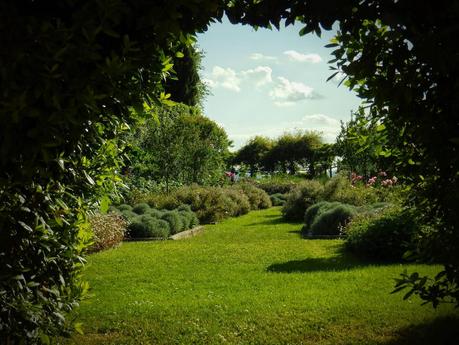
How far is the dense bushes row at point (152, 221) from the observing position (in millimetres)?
12531

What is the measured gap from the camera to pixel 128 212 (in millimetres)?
13289

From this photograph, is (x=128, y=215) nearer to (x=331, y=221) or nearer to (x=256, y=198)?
(x=331, y=221)

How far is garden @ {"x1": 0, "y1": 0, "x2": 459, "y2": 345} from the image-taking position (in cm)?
236

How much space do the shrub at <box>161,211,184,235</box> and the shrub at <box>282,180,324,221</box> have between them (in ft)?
16.7

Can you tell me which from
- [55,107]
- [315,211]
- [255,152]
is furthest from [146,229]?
[255,152]

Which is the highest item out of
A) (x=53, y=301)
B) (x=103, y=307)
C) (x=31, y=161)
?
(x=31, y=161)

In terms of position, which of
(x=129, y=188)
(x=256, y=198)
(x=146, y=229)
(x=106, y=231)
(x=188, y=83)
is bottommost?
(x=146, y=229)

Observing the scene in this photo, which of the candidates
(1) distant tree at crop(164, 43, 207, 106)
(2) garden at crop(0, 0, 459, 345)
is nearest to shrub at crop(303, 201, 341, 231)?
(2) garden at crop(0, 0, 459, 345)

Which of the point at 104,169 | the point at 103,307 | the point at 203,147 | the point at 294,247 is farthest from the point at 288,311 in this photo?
the point at 203,147

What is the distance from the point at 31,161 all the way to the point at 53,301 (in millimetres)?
1283

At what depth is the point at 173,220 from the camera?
44.2 ft

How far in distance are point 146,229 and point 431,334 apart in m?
8.94

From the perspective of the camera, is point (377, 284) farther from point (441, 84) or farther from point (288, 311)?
point (441, 84)

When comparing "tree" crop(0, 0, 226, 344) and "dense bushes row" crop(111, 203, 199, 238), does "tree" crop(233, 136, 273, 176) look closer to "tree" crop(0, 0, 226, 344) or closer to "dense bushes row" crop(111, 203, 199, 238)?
"dense bushes row" crop(111, 203, 199, 238)
